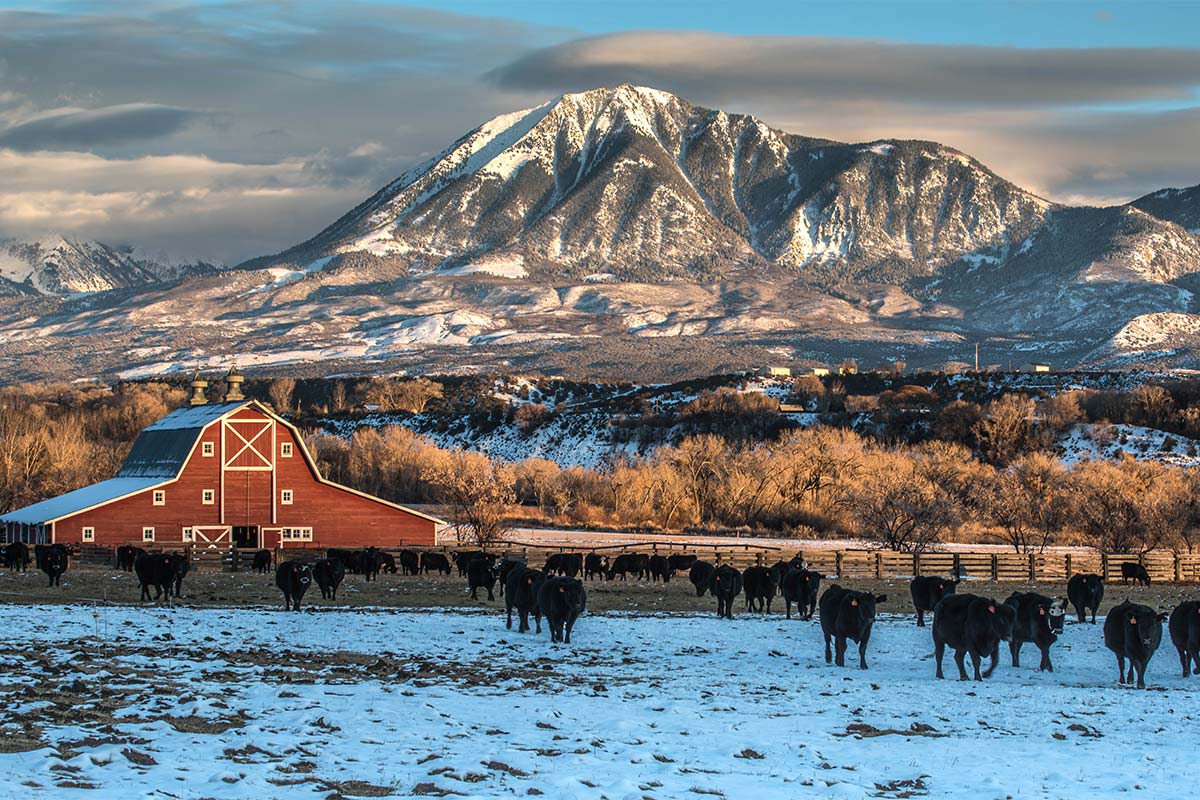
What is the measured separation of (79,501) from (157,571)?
32128 mm

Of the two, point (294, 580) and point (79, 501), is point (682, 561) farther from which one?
point (79, 501)

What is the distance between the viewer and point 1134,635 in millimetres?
21984

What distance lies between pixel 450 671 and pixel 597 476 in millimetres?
73750

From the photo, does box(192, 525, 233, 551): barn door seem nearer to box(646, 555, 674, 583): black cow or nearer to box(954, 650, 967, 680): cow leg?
box(646, 555, 674, 583): black cow

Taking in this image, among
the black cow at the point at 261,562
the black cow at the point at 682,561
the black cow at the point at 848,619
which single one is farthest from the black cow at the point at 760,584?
the black cow at the point at 261,562

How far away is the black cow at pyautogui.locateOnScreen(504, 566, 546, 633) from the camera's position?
89.4 feet

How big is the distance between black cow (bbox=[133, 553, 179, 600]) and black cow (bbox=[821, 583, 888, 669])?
1584 cm

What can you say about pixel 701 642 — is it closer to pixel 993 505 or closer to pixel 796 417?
pixel 993 505

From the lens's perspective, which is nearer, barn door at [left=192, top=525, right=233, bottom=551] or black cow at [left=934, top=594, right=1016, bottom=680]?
black cow at [left=934, top=594, right=1016, bottom=680]

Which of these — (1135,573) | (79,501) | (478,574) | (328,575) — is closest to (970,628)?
(478,574)

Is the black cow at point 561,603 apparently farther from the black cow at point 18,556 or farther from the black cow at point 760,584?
the black cow at point 18,556

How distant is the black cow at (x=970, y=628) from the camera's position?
21.9 meters

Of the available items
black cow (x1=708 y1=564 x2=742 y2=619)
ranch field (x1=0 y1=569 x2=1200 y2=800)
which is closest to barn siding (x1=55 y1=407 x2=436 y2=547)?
black cow (x1=708 y1=564 x2=742 y2=619)

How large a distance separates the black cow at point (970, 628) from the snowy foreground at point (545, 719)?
49 centimetres
